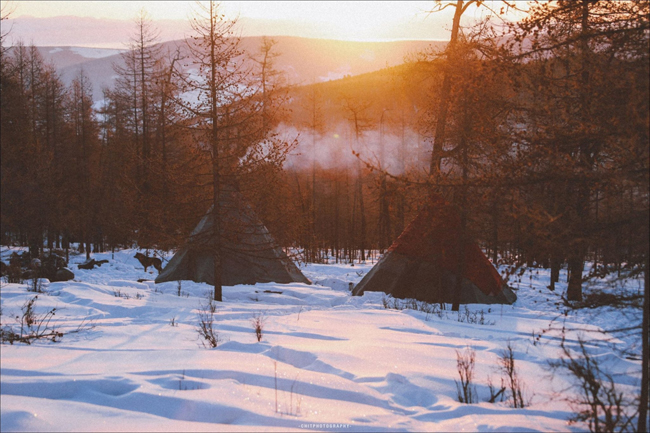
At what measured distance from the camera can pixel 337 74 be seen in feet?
582

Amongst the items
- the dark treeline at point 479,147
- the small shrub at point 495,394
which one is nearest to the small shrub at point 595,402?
the small shrub at point 495,394

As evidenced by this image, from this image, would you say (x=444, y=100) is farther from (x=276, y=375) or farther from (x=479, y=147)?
(x=276, y=375)

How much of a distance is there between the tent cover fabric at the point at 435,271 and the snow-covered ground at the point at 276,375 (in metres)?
3.77

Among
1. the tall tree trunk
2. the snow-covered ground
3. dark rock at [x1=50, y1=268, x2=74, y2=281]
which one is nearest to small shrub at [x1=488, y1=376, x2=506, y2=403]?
the snow-covered ground

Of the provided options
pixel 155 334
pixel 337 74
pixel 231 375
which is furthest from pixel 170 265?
pixel 337 74

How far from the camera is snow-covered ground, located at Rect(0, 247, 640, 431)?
376 cm

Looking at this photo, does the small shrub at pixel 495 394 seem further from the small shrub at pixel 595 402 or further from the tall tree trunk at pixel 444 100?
the tall tree trunk at pixel 444 100

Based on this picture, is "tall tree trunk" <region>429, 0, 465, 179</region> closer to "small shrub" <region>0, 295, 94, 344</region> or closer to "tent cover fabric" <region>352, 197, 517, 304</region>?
"tent cover fabric" <region>352, 197, 517, 304</region>

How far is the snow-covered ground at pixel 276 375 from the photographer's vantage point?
12.3 ft

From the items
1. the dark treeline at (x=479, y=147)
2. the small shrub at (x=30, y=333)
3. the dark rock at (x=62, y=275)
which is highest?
the dark treeline at (x=479, y=147)

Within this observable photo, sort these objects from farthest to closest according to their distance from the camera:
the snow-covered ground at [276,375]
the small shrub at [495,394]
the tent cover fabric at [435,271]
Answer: the tent cover fabric at [435,271] < the small shrub at [495,394] < the snow-covered ground at [276,375]

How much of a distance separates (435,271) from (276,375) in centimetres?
906

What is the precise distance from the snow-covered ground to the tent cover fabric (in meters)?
3.77

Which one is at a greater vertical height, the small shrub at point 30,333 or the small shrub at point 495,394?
the small shrub at point 30,333
